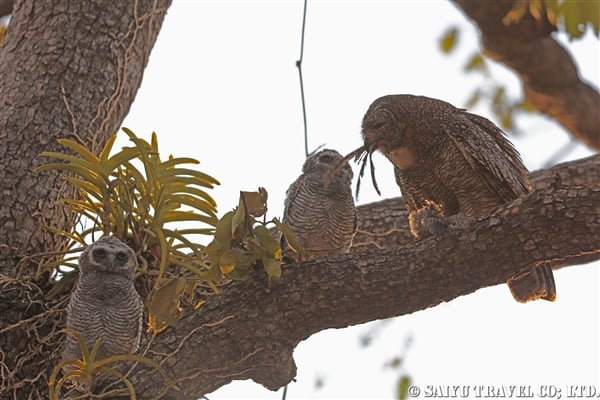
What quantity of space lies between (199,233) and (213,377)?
2.18 ft

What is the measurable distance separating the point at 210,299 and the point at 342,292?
1.48ft

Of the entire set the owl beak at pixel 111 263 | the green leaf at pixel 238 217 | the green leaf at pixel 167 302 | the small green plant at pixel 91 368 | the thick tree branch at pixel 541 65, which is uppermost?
the thick tree branch at pixel 541 65

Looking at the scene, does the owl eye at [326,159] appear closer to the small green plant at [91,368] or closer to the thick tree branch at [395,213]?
the thick tree branch at [395,213]

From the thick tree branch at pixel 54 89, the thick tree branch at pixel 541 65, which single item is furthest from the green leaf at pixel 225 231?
the thick tree branch at pixel 541 65

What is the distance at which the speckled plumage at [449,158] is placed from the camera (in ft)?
12.2

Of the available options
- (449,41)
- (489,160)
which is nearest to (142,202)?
(489,160)

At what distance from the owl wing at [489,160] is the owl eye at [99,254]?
131 cm

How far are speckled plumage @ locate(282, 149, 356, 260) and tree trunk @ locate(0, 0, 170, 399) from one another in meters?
0.89

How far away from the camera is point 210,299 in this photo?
3.37m

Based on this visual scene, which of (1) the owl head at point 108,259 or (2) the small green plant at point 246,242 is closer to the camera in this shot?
(2) the small green plant at point 246,242

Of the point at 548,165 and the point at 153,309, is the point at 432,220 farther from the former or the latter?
the point at 548,165

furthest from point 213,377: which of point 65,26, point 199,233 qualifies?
point 65,26

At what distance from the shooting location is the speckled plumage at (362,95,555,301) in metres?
3.72

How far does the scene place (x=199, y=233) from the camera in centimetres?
377
